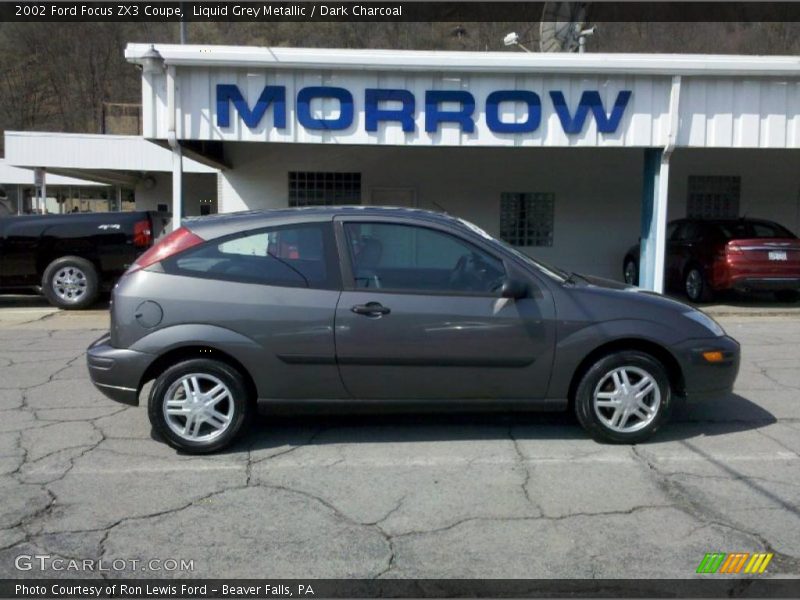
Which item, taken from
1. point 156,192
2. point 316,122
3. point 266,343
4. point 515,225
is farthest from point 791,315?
point 156,192

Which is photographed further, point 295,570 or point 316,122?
point 316,122

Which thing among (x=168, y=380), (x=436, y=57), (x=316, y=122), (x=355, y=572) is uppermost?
(x=436, y=57)

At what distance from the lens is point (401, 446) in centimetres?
502

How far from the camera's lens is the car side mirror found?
15.4 feet

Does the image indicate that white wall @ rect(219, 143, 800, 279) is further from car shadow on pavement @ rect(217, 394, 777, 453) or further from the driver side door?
the driver side door

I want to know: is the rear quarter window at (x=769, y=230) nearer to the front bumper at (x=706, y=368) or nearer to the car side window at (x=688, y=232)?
the car side window at (x=688, y=232)

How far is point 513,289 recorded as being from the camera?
15.4ft

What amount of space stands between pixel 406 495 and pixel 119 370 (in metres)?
2.10

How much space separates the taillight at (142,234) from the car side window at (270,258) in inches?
283

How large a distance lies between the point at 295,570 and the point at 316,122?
8500 millimetres

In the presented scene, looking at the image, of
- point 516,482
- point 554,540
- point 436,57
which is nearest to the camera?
point 554,540

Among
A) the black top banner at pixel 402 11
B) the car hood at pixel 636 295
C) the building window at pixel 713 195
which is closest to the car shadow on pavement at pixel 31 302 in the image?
the black top banner at pixel 402 11

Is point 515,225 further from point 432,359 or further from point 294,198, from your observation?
point 432,359

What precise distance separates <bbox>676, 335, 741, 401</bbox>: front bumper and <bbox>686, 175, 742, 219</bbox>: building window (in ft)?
37.7
